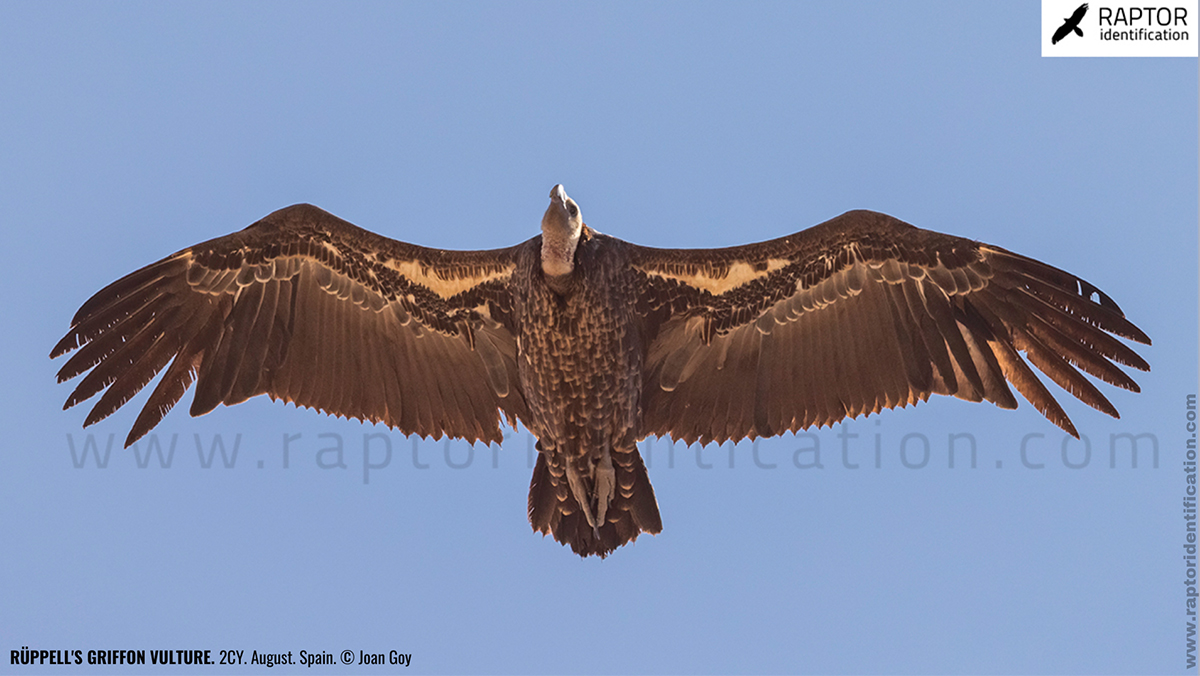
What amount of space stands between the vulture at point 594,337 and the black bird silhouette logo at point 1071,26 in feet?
12.2

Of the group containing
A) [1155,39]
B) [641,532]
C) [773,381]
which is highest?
[1155,39]

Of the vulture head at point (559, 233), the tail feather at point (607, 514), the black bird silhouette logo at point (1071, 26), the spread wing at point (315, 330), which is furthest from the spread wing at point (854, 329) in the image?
the black bird silhouette logo at point (1071, 26)

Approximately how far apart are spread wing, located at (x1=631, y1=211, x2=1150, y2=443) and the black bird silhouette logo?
146 inches

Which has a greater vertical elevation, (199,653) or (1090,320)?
(1090,320)

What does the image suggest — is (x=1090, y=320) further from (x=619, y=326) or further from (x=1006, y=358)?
(x=619, y=326)

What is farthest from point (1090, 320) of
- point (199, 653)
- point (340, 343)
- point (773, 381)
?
point (199, 653)

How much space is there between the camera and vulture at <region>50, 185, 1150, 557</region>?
11.3 meters

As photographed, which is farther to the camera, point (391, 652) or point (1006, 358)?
point (391, 652)

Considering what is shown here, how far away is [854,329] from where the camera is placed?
1179cm

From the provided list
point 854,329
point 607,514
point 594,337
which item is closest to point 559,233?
point 594,337

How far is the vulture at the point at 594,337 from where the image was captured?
1134 centimetres

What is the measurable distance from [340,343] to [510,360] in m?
1.45

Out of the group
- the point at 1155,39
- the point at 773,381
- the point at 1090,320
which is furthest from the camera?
the point at 1155,39

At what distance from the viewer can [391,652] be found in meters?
12.7
